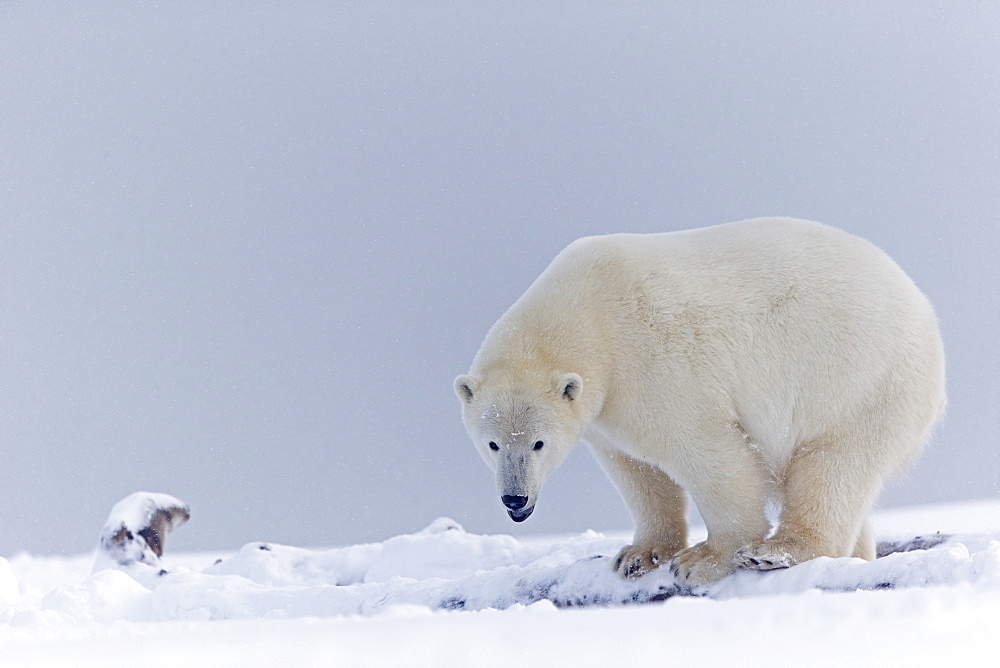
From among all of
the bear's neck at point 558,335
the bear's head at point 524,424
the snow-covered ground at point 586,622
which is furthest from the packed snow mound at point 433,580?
the bear's neck at point 558,335

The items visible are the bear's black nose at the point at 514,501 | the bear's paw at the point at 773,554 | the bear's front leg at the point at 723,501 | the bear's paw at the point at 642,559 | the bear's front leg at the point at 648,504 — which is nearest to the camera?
the bear's black nose at the point at 514,501

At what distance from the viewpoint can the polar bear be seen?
4.44 metres

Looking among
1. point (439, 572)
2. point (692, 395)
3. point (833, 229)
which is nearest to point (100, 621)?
point (439, 572)

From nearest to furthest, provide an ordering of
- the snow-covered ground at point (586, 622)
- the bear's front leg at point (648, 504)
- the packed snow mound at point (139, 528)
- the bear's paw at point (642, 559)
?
the snow-covered ground at point (586, 622)
the bear's paw at point (642, 559)
the bear's front leg at point (648, 504)
the packed snow mound at point (139, 528)

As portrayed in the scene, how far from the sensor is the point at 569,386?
4.33m

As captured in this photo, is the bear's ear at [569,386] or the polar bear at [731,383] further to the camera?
the polar bear at [731,383]

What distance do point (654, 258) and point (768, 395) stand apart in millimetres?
898

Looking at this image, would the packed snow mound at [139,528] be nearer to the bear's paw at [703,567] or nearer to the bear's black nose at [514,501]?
the bear's black nose at [514,501]

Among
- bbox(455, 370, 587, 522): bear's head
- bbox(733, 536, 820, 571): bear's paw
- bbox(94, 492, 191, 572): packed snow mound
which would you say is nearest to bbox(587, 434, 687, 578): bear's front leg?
bbox(733, 536, 820, 571): bear's paw

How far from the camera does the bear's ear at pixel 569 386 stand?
4.30 metres

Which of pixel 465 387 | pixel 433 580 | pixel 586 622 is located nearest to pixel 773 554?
pixel 465 387

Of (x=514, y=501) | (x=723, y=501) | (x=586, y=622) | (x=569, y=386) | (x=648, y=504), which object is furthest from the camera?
(x=648, y=504)

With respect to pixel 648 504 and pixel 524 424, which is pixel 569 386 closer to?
pixel 524 424

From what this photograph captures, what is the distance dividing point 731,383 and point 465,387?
1.30 meters
